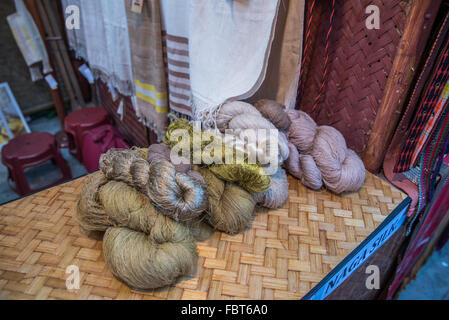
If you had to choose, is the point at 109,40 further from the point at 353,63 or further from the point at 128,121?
the point at 353,63

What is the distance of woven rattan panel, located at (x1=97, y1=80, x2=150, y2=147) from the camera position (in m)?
2.15

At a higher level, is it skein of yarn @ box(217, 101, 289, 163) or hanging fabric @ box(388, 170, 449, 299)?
skein of yarn @ box(217, 101, 289, 163)

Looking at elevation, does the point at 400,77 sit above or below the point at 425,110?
above

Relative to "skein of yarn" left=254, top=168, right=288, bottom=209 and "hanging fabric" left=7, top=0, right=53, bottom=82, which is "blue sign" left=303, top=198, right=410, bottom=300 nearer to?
"skein of yarn" left=254, top=168, right=288, bottom=209

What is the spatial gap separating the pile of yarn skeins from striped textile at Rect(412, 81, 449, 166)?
0.98 feet

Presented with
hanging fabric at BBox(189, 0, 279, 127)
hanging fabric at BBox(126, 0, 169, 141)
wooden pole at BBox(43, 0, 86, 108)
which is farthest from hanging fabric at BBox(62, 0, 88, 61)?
hanging fabric at BBox(189, 0, 279, 127)

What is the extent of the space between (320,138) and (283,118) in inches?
7.4

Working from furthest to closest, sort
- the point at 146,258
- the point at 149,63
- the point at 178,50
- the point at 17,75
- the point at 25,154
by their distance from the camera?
the point at 17,75, the point at 25,154, the point at 149,63, the point at 178,50, the point at 146,258

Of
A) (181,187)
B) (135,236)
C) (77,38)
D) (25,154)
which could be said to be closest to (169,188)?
(181,187)

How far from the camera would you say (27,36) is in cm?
239

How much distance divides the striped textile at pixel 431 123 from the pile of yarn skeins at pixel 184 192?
0.30 meters

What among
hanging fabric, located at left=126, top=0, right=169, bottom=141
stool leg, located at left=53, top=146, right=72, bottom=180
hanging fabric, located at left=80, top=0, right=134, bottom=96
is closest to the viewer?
hanging fabric, located at left=126, top=0, right=169, bottom=141

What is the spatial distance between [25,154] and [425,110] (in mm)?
2476

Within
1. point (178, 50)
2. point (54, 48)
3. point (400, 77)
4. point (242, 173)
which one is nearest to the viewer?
point (242, 173)
